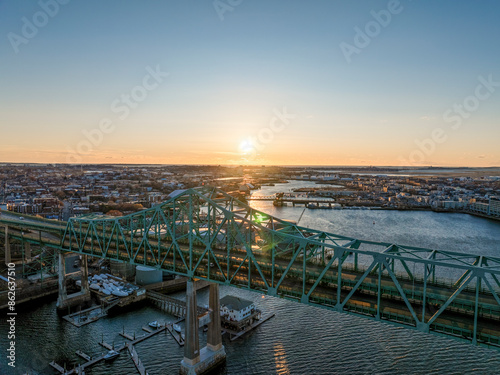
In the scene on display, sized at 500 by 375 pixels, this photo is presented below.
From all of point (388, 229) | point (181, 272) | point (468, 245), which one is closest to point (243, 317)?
point (181, 272)

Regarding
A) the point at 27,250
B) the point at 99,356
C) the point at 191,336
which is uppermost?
the point at 27,250

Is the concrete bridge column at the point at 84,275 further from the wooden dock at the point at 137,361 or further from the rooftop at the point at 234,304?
the rooftop at the point at 234,304

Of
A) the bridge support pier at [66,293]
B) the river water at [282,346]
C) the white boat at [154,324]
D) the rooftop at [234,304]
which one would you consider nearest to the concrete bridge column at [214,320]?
the river water at [282,346]

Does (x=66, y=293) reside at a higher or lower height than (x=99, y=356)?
higher

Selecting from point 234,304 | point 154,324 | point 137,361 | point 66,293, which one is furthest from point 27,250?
point 234,304

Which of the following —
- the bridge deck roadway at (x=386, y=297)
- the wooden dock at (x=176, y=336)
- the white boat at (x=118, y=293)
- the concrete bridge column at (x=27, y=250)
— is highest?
the bridge deck roadway at (x=386, y=297)

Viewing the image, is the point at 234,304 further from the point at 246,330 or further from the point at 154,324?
the point at 154,324

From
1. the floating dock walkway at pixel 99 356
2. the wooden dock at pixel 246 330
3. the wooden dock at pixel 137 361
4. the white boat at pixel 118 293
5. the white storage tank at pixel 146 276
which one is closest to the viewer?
the floating dock walkway at pixel 99 356
